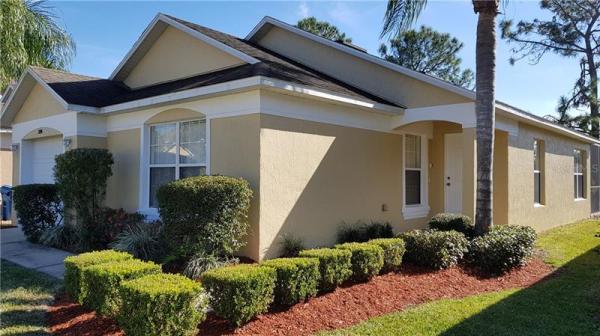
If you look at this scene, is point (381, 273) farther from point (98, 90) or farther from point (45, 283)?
→ point (98, 90)

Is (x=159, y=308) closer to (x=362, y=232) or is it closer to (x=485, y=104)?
(x=362, y=232)

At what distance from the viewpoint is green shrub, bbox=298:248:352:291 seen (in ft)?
20.8

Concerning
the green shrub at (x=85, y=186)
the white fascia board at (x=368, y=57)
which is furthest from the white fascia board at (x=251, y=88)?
the green shrub at (x=85, y=186)

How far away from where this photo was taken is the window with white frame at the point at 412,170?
11.9 metres

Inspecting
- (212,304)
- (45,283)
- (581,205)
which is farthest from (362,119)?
(581,205)

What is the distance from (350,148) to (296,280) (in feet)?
15.5

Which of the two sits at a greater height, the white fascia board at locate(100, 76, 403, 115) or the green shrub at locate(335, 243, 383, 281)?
the white fascia board at locate(100, 76, 403, 115)

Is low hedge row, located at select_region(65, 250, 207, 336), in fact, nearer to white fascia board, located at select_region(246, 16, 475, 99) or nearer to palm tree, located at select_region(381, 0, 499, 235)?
palm tree, located at select_region(381, 0, 499, 235)

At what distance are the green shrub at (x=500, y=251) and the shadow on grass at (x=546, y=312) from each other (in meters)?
0.59

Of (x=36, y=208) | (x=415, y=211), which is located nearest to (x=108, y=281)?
(x=36, y=208)

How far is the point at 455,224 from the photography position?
31.0ft

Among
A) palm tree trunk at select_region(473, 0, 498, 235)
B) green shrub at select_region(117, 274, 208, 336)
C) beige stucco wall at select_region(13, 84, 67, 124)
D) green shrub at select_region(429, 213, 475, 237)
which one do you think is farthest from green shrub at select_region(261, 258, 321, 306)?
beige stucco wall at select_region(13, 84, 67, 124)

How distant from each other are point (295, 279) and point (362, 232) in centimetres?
434

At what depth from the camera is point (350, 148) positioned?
10.0 metres
